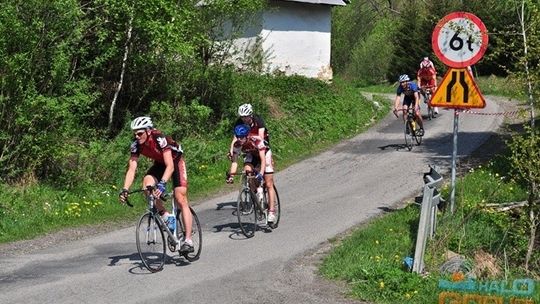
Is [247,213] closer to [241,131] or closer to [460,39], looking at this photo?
[241,131]

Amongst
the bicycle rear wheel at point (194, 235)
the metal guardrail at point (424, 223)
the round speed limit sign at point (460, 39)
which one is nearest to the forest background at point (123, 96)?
the round speed limit sign at point (460, 39)

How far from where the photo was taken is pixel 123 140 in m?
17.3

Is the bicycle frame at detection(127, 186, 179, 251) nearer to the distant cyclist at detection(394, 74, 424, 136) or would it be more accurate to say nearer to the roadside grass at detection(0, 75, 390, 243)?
the roadside grass at detection(0, 75, 390, 243)

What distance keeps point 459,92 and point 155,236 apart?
4506 mm

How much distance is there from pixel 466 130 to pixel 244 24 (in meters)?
7.07

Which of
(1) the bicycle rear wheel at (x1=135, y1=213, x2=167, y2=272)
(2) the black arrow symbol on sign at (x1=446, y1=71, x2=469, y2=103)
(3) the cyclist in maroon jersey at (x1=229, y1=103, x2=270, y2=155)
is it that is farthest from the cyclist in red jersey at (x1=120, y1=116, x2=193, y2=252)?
(2) the black arrow symbol on sign at (x1=446, y1=71, x2=469, y2=103)

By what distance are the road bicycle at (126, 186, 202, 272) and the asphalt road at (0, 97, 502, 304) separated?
176mm

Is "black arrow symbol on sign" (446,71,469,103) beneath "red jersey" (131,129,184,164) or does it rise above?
above

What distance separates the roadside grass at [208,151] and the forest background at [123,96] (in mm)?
38

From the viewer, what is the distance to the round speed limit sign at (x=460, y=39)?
32.8ft

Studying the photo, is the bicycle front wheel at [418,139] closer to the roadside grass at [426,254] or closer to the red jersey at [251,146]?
the roadside grass at [426,254]

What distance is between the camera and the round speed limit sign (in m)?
9.99

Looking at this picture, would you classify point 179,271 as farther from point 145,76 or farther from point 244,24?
point 244,24

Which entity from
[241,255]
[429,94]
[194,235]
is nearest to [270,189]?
[241,255]
